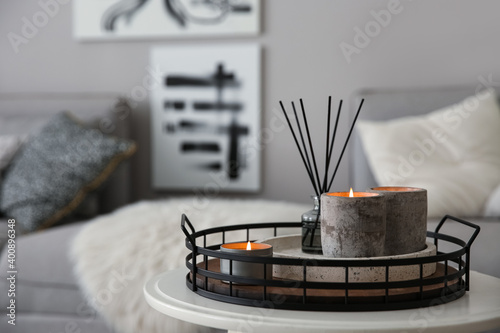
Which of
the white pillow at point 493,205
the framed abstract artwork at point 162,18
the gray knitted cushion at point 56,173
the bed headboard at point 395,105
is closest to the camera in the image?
the white pillow at point 493,205

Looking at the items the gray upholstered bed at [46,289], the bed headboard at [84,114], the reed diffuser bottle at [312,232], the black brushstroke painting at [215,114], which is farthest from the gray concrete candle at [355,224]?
the black brushstroke painting at [215,114]

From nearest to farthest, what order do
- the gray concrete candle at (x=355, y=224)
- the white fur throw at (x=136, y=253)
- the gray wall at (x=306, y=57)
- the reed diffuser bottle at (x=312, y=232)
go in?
the gray concrete candle at (x=355, y=224), the reed diffuser bottle at (x=312, y=232), the white fur throw at (x=136, y=253), the gray wall at (x=306, y=57)

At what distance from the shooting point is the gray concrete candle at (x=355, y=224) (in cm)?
92

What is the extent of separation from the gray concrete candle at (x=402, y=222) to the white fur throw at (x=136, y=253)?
839 mm

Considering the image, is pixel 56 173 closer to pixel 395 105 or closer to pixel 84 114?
pixel 84 114

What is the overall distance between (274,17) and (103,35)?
844mm

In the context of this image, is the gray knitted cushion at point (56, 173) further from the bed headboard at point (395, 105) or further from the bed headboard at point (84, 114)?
the bed headboard at point (395, 105)

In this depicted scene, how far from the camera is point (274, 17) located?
9.35 ft

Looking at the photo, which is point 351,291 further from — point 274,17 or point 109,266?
point 274,17

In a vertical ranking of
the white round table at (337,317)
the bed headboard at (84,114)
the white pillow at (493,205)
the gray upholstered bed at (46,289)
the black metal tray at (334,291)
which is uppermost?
the bed headboard at (84,114)

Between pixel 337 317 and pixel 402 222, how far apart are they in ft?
0.73

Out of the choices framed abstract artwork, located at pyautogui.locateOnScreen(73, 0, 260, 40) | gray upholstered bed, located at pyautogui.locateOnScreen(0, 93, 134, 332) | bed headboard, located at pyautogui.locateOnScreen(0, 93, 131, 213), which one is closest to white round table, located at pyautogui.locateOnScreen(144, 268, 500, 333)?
gray upholstered bed, located at pyautogui.locateOnScreen(0, 93, 134, 332)

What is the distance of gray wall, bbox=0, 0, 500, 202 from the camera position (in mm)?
2670

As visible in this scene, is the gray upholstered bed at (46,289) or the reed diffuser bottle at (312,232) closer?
the reed diffuser bottle at (312,232)
